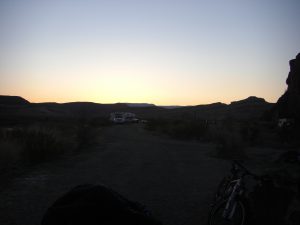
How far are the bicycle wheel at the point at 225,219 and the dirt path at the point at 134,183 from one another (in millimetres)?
1404

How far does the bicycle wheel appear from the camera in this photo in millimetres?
6223

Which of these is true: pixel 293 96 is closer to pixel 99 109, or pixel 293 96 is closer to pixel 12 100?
pixel 99 109

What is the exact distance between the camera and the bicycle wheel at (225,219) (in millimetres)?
6223

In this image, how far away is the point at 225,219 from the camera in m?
6.32

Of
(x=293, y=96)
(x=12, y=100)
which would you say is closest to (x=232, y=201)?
(x=293, y=96)

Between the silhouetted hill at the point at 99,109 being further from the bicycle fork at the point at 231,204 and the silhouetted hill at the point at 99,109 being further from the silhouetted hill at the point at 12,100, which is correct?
the bicycle fork at the point at 231,204

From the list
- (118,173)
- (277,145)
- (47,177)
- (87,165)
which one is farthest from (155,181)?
(277,145)

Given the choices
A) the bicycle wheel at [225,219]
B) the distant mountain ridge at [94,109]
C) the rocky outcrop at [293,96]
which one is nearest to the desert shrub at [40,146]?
the bicycle wheel at [225,219]

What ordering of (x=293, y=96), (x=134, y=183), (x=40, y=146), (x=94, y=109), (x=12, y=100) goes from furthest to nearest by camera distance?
(x=94, y=109)
(x=12, y=100)
(x=293, y=96)
(x=40, y=146)
(x=134, y=183)

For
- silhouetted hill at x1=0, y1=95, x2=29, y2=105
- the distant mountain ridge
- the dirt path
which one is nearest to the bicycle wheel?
the dirt path

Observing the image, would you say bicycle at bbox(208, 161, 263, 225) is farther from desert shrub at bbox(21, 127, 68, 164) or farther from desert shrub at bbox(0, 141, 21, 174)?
desert shrub at bbox(21, 127, 68, 164)

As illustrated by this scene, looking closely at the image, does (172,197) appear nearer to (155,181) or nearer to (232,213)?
(155,181)

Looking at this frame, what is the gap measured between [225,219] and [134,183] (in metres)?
5.88

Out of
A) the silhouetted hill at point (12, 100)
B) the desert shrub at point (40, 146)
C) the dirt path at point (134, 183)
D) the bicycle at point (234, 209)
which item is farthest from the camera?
the silhouetted hill at point (12, 100)
